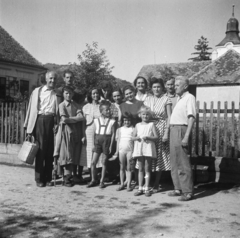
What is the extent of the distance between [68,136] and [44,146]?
0.48 meters

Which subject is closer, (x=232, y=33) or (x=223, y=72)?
(x=223, y=72)

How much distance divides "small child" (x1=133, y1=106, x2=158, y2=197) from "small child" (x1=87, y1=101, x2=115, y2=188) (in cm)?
56

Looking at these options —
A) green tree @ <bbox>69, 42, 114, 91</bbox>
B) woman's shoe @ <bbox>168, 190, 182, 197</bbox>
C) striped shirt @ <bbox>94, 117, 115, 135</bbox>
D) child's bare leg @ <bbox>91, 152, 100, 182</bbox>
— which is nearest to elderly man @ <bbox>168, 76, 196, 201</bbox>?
woman's shoe @ <bbox>168, 190, 182, 197</bbox>

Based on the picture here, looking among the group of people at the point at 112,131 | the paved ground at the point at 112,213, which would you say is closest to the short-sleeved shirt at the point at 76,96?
the group of people at the point at 112,131

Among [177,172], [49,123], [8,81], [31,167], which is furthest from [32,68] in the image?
[177,172]

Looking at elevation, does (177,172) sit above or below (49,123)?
below

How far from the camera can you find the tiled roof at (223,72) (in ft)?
78.1

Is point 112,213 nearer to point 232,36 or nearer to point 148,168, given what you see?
point 148,168

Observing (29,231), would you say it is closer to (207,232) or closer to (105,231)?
(105,231)

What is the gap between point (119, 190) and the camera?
543 cm

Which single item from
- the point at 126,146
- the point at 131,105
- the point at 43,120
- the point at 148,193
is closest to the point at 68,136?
the point at 43,120

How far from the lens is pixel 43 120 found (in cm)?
577

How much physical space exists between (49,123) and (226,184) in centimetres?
345

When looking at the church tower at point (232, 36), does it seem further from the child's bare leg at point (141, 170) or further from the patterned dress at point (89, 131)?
the child's bare leg at point (141, 170)
